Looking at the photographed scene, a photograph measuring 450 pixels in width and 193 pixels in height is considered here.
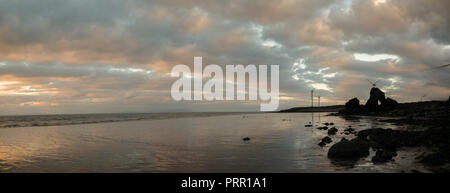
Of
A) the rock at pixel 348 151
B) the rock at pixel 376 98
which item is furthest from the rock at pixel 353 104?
the rock at pixel 348 151

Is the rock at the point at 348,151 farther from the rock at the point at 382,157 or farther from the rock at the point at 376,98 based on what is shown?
the rock at the point at 376,98

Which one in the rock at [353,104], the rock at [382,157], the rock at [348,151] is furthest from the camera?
the rock at [353,104]

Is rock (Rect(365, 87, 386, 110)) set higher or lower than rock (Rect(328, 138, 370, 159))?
higher

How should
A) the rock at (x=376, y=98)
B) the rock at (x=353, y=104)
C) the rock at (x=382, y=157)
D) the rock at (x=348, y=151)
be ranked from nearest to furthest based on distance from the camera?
the rock at (x=382, y=157) → the rock at (x=348, y=151) → the rock at (x=376, y=98) → the rock at (x=353, y=104)

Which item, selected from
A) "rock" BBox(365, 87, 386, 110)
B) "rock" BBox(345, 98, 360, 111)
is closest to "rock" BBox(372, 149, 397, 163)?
"rock" BBox(365, 87, 386, 110)

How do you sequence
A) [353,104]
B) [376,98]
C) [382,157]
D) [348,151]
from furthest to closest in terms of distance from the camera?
[353,104]
[376,98]
[348,151]
[382,157]

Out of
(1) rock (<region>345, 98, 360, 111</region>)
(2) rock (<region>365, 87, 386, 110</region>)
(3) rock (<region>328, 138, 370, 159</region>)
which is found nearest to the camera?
(3) rock (<region>328, 138, 370, 159</region>)

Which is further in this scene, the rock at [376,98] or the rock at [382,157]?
the rock at [376,98]

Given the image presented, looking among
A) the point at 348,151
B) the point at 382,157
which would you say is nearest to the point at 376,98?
the point at 348,151

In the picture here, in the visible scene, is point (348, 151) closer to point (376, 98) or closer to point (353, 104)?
point (376, 98)

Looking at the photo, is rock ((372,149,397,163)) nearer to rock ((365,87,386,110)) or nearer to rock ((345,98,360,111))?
rock ((365,87,386,110))
